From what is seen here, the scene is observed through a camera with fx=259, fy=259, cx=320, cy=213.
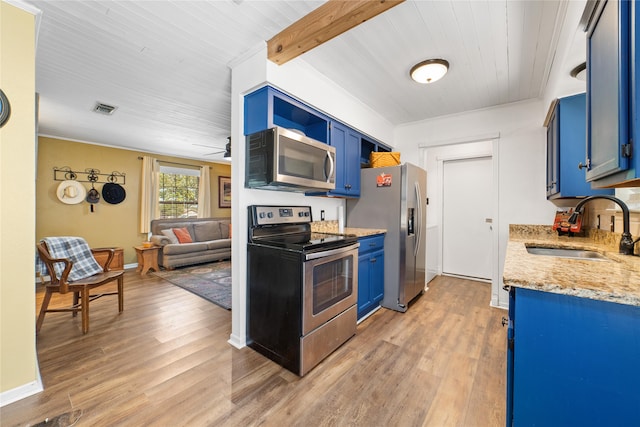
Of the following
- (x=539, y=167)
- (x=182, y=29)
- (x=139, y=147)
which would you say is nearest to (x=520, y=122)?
(x=539, y=167)

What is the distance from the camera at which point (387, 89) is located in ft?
9.57

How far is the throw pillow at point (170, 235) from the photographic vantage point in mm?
5250

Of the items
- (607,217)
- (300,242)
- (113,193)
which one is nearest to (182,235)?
(113,193)

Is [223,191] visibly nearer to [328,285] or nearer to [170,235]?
[170,235]

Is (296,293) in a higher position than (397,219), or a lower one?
lower

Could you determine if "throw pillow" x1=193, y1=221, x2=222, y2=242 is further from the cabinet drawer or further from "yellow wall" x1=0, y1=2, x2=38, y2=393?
the cabinet drawer

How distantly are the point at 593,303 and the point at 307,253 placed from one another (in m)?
1.41

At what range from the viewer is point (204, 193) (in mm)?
6461

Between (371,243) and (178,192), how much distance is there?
207 inches

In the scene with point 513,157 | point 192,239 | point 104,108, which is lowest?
point 192,239

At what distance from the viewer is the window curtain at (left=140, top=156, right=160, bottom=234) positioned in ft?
17.9

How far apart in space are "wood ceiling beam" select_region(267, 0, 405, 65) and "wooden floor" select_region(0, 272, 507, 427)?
2.37 m

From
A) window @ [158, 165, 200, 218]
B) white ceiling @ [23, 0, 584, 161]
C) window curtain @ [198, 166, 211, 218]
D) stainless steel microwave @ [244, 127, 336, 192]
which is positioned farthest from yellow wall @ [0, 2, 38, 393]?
window curtain @ [198, 166, 211, 218]

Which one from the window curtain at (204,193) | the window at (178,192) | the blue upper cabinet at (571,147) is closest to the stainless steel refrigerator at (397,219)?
the blue upper cabinet at (571,147)
